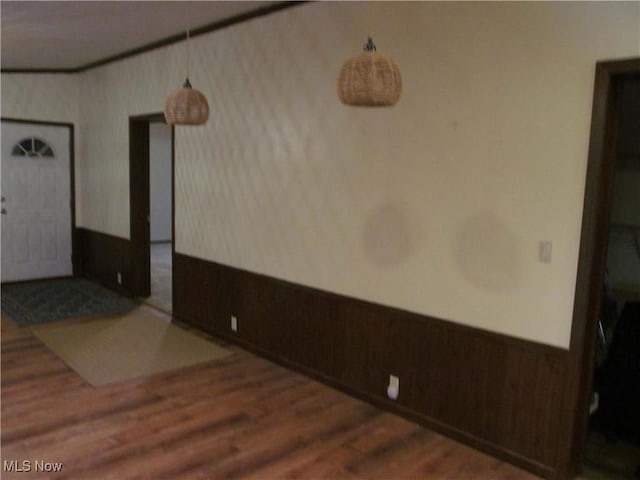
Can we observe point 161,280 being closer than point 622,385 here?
No

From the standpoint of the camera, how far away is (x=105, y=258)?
677 cm

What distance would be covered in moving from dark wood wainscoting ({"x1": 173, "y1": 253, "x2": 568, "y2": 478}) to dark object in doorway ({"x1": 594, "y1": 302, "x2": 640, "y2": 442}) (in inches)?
28.2

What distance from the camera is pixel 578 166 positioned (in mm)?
2500

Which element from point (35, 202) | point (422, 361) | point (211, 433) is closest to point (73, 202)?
point (35, 202)

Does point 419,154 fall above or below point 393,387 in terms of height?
above

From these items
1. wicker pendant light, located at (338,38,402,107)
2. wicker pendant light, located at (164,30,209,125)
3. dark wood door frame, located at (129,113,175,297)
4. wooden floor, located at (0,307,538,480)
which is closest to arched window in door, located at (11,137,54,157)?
dark wood door frame, located at (129,113,175,297)

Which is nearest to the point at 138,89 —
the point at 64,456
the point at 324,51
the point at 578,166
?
the point at 324,51

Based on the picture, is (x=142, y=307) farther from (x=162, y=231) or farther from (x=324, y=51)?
(x=162, y=231)

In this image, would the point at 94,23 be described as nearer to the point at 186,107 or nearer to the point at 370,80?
the point at 186,107

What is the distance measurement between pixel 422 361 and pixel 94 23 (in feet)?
12.6

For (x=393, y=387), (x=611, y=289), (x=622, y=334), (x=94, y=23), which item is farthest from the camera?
(x=94, y=23)

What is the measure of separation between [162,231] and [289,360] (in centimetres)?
739

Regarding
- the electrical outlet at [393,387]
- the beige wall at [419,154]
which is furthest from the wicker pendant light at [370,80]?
the electrical outlet at [393,387]

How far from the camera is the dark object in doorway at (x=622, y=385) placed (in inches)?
121
